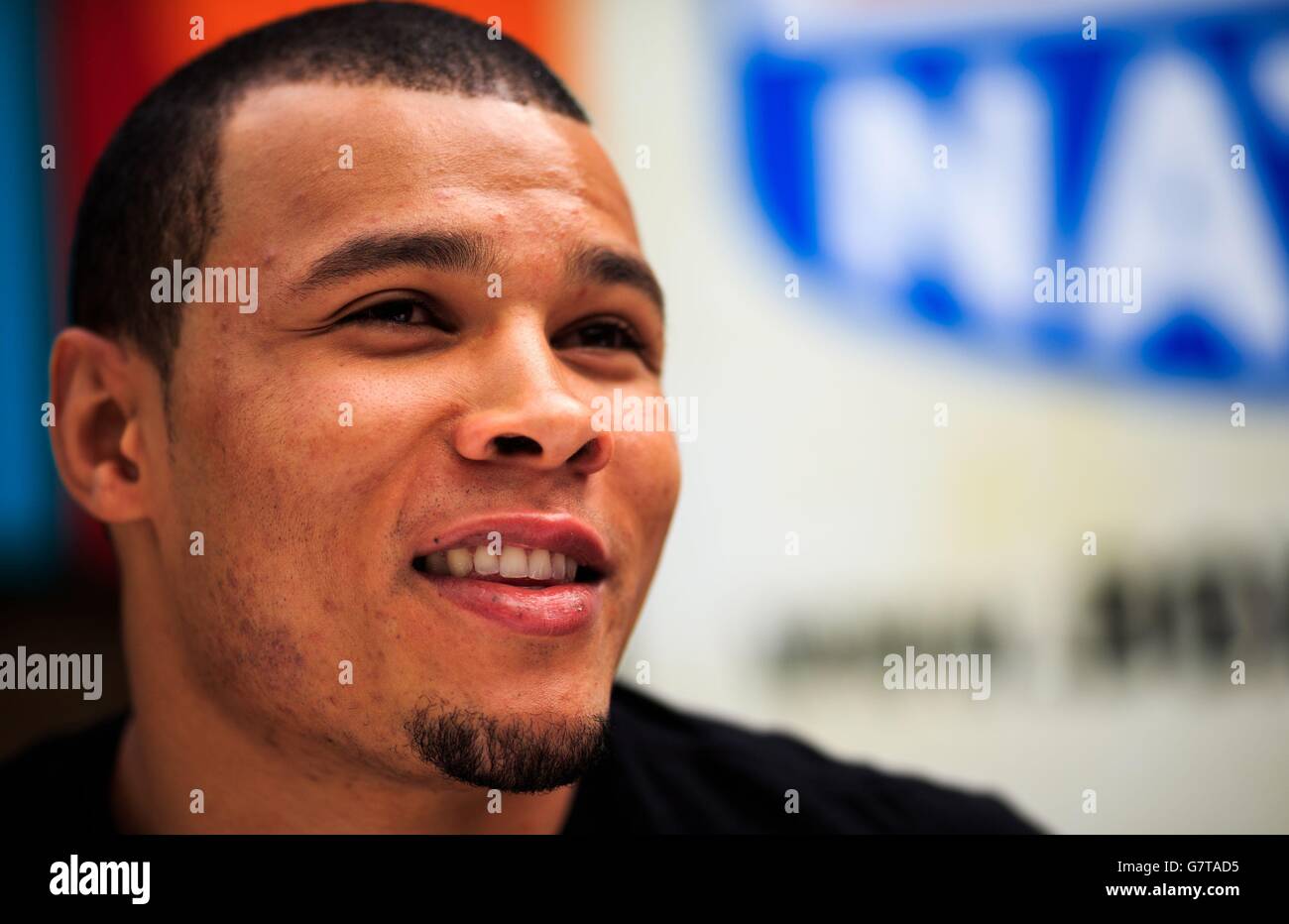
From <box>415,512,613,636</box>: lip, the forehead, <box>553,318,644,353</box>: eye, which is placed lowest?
<box>415,512,613,636</box>: lip

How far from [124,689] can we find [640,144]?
224 cm

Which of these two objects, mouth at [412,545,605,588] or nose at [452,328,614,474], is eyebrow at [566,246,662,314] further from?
mouth at [412,545,605,588]

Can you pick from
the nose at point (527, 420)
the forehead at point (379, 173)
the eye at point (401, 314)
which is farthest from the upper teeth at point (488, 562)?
the forehead at point (379, 173)

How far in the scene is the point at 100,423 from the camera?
5.28ft

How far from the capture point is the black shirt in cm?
175

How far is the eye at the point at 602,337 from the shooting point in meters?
1.57

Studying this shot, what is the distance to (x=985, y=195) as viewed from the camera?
331 cm

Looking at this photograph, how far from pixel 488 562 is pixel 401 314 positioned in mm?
369

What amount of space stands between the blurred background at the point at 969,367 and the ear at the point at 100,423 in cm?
191
